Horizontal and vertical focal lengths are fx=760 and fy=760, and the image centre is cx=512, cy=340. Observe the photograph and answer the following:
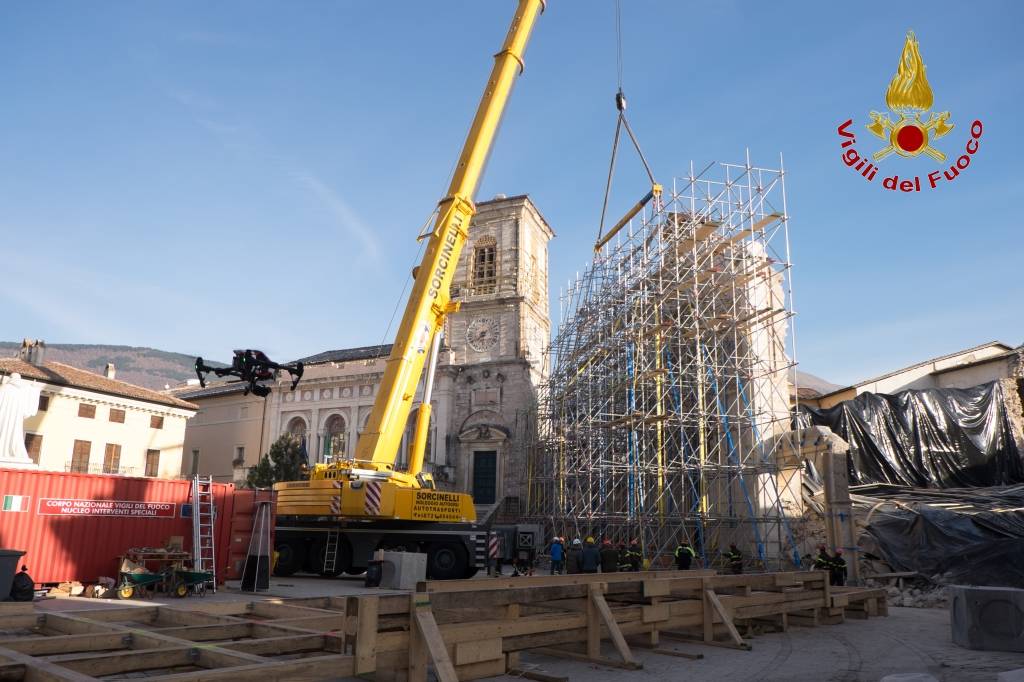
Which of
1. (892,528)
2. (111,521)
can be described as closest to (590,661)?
(111,521)

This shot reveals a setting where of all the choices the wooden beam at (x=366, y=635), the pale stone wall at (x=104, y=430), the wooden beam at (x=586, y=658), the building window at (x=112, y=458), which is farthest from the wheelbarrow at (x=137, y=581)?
the building window at (x=112, y=458)

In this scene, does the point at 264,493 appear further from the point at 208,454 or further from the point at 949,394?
the point at 208,454

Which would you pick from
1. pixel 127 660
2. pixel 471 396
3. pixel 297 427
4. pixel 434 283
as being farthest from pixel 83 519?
pixel 297 427

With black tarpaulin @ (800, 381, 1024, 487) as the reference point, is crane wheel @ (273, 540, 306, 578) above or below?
below

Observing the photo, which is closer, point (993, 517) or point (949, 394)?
point (993, 517)

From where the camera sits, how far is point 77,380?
35.2 m

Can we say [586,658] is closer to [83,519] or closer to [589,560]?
[589,560]

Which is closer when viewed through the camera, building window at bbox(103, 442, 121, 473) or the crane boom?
the crane boom

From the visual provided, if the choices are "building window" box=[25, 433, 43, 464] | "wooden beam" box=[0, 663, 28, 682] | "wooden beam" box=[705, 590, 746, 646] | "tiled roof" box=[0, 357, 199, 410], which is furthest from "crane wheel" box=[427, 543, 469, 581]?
"building window" box=[25, 433, 43, 464]

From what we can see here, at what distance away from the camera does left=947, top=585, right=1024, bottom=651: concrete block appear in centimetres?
984

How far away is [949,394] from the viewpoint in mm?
27750

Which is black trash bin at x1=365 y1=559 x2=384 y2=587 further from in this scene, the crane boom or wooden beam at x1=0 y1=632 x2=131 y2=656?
wooden beam at x1=0 y1=632 x2=131 y2=656

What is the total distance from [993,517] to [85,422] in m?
35.2

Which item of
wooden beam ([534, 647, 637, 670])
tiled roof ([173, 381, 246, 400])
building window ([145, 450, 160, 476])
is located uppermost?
tiled roof ([173, 381, 246, 400])
